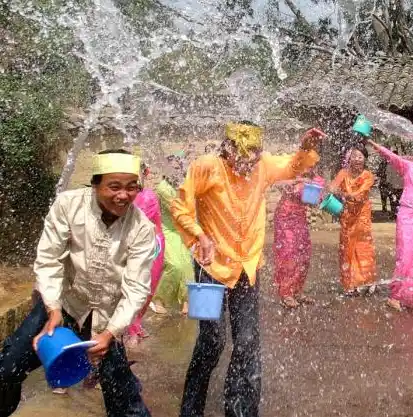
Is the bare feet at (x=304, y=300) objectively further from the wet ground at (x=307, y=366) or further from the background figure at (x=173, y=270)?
the background figure at (x=173, y=270)

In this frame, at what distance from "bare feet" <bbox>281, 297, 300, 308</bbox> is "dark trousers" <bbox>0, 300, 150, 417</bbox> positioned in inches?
145

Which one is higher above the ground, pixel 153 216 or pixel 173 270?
pixel 153 216

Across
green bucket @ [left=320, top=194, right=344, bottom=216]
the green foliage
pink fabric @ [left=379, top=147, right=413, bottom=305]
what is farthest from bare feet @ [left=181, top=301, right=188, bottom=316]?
the green foliage

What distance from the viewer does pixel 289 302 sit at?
6477mm

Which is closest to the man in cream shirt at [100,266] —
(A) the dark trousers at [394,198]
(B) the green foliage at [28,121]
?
(B) the green foliage at [28,121]

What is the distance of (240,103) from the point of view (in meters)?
13.8

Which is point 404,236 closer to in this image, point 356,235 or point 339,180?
point 356,235

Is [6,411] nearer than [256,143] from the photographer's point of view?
Yes

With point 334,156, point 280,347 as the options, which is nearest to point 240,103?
point 334,156

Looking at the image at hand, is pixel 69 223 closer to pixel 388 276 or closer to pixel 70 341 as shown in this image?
pixel 70 341

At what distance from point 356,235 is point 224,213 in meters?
3.90

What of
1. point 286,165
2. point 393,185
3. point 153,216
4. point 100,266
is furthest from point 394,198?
point 100,266

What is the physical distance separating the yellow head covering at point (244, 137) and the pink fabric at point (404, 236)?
3.31 meters

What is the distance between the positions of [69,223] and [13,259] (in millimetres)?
4993
